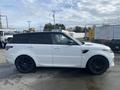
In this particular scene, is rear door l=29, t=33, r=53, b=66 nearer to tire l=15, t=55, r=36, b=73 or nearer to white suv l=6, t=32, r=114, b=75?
white suv l=6, t=32, r=114, b=75

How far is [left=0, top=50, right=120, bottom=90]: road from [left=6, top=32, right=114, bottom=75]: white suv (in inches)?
14.3

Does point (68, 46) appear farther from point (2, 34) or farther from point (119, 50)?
point (2, 34)

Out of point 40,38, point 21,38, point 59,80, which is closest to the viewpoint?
point 59,80

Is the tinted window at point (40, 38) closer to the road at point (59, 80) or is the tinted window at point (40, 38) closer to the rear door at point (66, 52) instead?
the rear door at point (66, 52)

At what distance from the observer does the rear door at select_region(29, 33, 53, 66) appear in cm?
914

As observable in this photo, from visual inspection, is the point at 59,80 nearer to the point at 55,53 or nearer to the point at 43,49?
the point at 55,53

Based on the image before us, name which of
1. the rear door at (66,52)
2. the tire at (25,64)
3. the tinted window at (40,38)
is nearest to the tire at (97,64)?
the rear door at (66,52)

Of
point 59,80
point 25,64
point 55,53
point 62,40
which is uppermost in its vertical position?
point 62,40

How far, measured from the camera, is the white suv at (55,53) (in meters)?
8.85

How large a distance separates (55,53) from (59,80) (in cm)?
146

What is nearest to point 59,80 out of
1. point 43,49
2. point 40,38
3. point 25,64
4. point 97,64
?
point 43,49

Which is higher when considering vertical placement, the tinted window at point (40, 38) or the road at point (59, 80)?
the tinted window at point (40, 38)

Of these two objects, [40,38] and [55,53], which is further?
[40,38]

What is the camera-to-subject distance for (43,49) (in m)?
9.15
